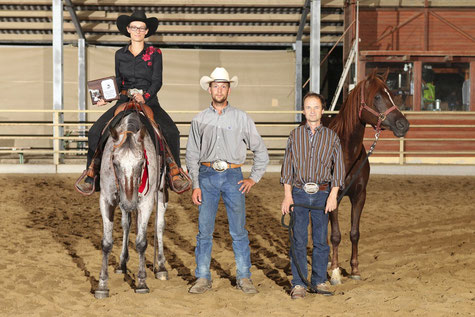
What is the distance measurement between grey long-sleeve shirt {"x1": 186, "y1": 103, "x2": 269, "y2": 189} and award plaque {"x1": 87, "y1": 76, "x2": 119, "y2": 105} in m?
1.03

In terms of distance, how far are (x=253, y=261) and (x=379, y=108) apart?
2150 millimetres

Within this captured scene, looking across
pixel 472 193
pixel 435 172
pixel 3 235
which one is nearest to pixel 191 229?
pixel 3 235

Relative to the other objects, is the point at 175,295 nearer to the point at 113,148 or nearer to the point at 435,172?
the point at 113,148

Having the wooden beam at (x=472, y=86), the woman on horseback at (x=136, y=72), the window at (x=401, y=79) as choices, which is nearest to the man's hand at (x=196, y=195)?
the woman on horseback at (x=136, y=72)

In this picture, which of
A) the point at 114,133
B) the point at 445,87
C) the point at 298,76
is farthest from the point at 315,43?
the point at 114,133

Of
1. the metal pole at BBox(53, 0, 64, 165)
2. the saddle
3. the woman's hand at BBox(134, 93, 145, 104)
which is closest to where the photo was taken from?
the saddle

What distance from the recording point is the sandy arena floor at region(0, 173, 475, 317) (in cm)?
516

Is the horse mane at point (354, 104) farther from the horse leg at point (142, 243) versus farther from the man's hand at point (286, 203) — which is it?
the horse leg at point (142, 243)

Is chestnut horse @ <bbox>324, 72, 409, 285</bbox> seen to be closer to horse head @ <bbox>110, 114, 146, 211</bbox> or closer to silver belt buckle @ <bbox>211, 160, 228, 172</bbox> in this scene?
silver belt buckle @ <bbox>211, 160, 228, 172</bbox>

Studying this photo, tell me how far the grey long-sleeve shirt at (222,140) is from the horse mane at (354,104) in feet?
3.57

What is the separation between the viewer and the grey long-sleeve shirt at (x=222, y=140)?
544 centimetres

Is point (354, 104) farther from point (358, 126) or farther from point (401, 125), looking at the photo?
point (401, 125)

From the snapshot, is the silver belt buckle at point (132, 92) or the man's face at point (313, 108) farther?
the silver belt buckle at point (132, 92)

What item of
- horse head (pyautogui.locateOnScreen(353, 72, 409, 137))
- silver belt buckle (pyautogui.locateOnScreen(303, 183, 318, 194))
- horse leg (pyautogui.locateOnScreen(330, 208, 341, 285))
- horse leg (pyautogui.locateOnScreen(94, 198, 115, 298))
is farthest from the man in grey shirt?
horse head (pyautogui.locateOnScreen(353, 72, 409, 137))
